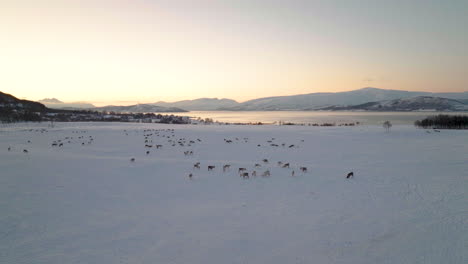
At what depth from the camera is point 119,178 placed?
13109mm

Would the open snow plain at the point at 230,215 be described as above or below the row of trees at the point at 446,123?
below

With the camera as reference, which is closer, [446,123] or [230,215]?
[230,215]

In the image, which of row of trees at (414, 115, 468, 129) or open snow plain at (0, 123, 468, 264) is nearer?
open snow plain at (0, 123, 468, 264)

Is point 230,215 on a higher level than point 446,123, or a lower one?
lower

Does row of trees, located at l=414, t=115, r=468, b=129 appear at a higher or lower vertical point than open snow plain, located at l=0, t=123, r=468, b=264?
higher

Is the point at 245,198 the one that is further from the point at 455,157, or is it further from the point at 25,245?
the point at 455,157

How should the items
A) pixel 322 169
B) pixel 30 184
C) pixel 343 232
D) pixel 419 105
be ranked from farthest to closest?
pixel 419 105, pixel 322 169, pixel 30 184, pixel 343 232

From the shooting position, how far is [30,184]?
11.5m

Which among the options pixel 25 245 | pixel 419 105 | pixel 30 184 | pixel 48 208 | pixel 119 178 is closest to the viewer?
pixel 25 245

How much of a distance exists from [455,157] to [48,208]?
24361 mm

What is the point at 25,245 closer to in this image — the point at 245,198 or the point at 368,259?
the point at 245,198

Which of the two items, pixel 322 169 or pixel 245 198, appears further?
pixel 322 169

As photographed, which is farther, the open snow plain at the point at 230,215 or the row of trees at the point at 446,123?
Result: the row of trees at the point at 446,123

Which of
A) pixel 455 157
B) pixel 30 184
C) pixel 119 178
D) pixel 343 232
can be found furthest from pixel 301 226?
pixel 455 157
